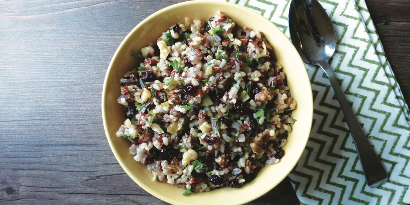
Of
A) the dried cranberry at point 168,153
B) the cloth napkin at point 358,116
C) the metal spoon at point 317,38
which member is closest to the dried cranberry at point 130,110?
the dried cranberry at point 168,153

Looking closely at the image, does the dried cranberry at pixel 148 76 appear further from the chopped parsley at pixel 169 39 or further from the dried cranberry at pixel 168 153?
the dried cranberry at pixel 168 153

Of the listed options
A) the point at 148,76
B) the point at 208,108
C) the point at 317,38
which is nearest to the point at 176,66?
the point at 148,76

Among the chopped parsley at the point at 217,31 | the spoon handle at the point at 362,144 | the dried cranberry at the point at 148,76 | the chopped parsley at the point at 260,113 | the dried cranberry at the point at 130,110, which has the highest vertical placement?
the chopped parsley at the point at 217,31

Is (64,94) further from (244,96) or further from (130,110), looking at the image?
(244,96)

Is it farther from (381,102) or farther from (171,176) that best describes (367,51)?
(171,176)

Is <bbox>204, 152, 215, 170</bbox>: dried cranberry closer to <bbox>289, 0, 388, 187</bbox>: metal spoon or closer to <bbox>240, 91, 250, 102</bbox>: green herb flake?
<bbox>240, 91, 250, 102</bbox>: green herb flake

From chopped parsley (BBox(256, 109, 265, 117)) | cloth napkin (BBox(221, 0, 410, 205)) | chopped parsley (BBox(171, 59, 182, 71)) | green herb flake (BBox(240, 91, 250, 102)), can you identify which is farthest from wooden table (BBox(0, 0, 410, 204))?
green herb flake (BBox(240, 91, 250, 102))
